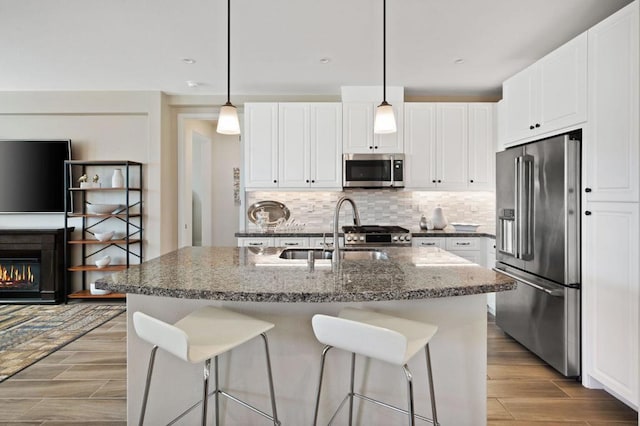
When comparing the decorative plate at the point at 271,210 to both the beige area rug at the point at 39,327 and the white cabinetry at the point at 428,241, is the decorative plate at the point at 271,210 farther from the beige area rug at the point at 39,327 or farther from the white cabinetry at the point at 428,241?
the beige area rug at the point at 39,327

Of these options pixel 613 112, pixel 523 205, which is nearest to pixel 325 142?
pixel 523 205

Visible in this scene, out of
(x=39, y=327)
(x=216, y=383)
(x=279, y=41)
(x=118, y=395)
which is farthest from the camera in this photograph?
(x=39, y=327)

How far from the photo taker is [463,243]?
405 centimetres

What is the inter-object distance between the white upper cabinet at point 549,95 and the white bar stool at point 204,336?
245 cm

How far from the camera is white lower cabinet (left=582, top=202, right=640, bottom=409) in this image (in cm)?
209

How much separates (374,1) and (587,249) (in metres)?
2.14

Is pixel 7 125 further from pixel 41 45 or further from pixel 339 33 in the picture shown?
pixel 339 33

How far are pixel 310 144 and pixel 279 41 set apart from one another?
1.34 m

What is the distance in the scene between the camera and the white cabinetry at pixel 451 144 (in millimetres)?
4336

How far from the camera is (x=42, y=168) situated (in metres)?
4.61

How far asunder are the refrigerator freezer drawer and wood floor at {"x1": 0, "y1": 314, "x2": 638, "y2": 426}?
0.11 m

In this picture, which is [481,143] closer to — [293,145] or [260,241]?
[293,145]

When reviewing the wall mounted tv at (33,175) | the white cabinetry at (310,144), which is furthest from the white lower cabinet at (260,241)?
the wall mounted tv at (33,175)

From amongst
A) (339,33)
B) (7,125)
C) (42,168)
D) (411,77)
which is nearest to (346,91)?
(411,77)
